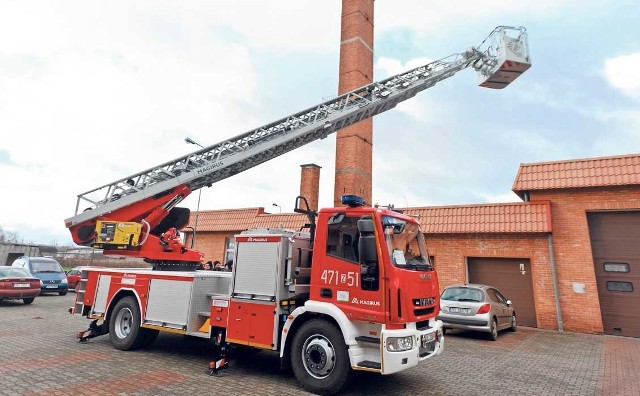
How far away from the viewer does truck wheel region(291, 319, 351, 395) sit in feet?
17.0

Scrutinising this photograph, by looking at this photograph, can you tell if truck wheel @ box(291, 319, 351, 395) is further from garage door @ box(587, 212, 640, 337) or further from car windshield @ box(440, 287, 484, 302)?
garage door @ box(587, 212, 640, 337)

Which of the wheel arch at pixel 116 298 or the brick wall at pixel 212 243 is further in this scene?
the brick wall at pixel 212 243

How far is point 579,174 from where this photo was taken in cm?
1337

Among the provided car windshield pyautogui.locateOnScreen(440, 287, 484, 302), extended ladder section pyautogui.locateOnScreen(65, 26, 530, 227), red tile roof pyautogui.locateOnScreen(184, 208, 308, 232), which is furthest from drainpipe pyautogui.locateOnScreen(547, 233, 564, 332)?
red tile roof pyautogui.locateOnScreen(184, 208, 308, 232)

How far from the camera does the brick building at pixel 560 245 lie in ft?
41.1

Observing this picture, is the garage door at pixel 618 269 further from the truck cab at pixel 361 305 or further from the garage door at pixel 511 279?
the truck cab at pixel 361 305

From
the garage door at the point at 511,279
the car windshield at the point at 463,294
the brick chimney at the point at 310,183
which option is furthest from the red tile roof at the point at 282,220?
the car windshield at the point at 463,294

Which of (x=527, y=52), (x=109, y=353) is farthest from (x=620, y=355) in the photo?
(x=109, y=353)

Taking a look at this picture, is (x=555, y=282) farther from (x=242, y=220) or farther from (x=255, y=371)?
(x=242, y=220)

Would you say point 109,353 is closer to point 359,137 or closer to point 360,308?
point 360,308

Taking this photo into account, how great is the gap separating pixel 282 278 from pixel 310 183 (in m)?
14.6

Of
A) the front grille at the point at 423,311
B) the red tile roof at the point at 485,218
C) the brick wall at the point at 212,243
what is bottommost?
the front grille at the point at 423,311

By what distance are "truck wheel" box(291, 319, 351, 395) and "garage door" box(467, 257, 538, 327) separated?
11.3 meters

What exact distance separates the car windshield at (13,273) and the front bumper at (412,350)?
1623cm
